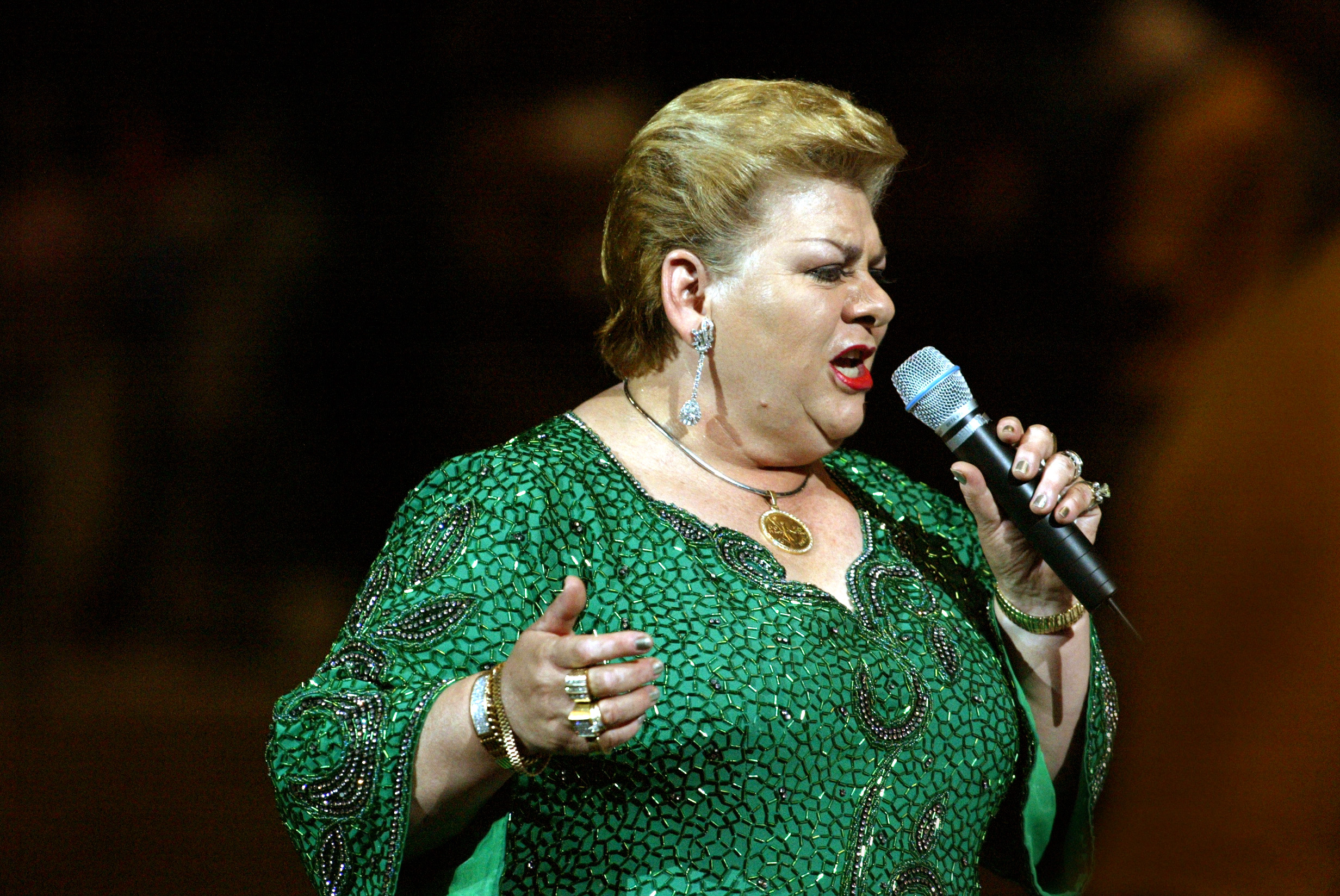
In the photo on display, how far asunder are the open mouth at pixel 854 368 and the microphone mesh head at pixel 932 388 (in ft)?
0.29

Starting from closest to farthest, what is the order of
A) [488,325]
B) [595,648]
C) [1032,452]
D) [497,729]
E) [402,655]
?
[595,648] < [497,729] < [402,655] < [1032,452] < [488,325]

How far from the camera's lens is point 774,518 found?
62.8 inches

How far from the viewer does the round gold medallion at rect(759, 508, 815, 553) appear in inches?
61.6

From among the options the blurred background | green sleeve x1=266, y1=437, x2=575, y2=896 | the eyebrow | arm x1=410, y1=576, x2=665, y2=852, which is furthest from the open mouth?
the blurred background

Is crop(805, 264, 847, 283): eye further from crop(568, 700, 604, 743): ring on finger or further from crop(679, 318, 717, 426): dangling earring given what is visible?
crop(568, 700, 604, 743): ring on finger

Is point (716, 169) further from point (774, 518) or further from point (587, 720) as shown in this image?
point (587, 720)

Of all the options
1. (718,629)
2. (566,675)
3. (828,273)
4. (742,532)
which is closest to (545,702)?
(566,675)

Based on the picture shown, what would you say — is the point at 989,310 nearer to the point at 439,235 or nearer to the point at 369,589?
the point at 439,235

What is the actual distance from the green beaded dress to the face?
0.62ft

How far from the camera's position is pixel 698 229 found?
158 centimetres

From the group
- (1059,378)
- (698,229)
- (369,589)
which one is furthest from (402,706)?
(1059,378)

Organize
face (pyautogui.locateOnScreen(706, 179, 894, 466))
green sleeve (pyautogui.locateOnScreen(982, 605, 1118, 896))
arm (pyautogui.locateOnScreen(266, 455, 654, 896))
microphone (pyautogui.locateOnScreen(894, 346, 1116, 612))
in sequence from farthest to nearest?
1. green sleeve (pyautogui.locateOnScreen(982, 605, 1118, 896))
2. face (pyautogui.locateOnScreen(706, 179, 894, 466))
3. microphone (pyautogui.locateOnScreen(894, 346, 1116, 612))
4. arm (pyautogui.locateOnScreen(266, 455, 654, 896))

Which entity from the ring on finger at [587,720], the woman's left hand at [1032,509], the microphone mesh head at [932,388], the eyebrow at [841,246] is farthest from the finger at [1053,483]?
the ring on finger at [587,720]

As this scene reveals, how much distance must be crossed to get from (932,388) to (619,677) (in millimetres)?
589
